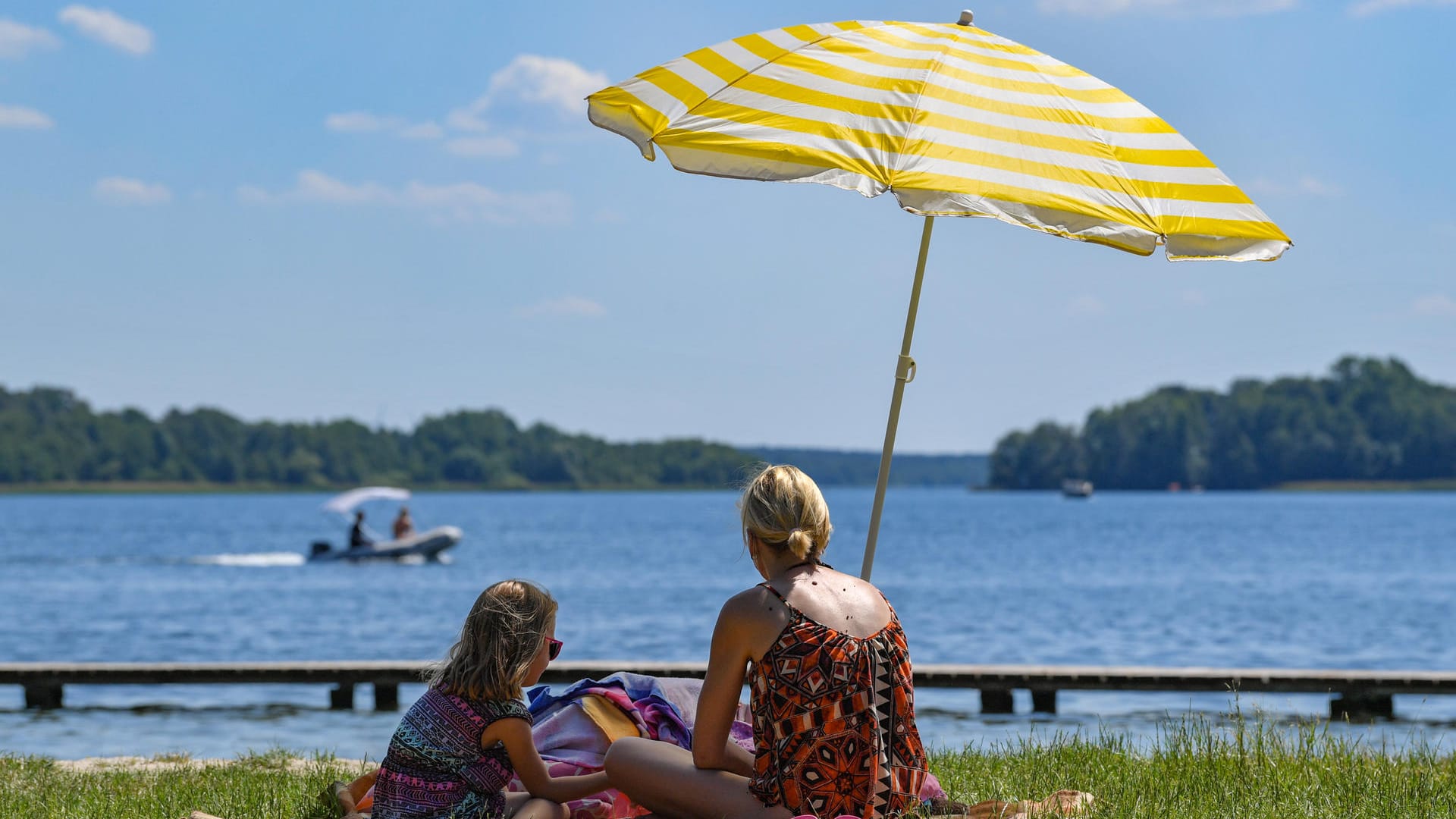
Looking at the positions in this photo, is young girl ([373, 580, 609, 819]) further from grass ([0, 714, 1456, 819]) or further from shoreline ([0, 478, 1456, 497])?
shoreline ([0, 478, 1456, 497])

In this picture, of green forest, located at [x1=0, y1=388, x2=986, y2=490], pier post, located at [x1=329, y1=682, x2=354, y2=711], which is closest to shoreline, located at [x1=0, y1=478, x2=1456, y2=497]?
green forest, located at [x1=0, y1=388, x2=986, y2=490]

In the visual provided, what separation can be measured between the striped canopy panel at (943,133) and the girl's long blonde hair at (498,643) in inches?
54.3

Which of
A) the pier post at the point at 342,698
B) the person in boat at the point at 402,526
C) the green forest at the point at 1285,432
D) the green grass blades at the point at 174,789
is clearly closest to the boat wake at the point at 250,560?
the person in boat at the point at 402,526

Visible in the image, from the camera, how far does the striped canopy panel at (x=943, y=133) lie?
385 cm

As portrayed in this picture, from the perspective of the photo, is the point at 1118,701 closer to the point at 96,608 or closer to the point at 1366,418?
the point at 96,608

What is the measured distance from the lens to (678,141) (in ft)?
12.9

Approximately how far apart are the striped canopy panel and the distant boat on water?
14140 centimetres

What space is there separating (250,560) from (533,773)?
47114 millimetres

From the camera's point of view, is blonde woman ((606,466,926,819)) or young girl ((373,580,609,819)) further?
young girl ((373,580,609,819))

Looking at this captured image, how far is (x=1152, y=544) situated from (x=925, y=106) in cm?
6226

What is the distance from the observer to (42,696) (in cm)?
1049

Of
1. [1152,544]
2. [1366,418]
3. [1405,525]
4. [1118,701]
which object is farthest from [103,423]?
[1118,701]

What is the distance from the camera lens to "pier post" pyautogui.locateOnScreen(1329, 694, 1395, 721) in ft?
32.8

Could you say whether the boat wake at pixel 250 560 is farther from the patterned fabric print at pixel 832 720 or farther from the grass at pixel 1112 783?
the patterned fabric print at pixel 832 720
